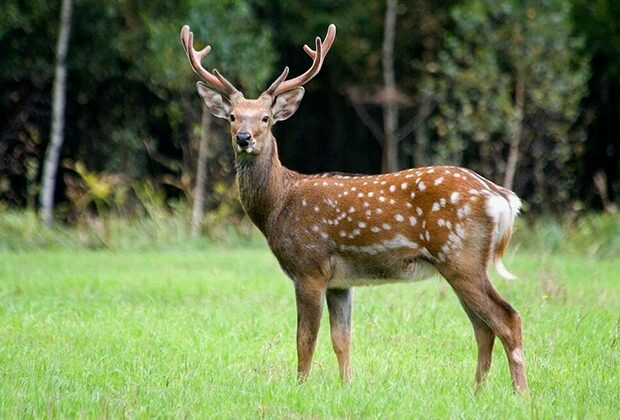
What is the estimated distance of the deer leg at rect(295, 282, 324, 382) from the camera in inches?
280

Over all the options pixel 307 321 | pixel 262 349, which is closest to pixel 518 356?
pixel 307 321

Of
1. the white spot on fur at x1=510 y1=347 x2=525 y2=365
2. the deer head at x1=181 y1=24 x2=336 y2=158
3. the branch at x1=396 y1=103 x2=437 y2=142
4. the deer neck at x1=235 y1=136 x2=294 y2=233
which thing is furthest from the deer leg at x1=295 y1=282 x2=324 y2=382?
the branch at x1=396 y1=103 x2=437 y2=142

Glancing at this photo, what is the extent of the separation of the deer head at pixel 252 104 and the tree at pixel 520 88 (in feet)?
38.5

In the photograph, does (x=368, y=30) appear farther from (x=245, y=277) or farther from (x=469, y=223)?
(x=469, y=223)

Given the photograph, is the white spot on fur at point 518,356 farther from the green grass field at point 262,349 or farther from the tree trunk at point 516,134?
the tree trunk at point 516,134

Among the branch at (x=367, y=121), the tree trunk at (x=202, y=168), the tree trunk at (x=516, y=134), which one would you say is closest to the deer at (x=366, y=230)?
the tree trunk at (x=202, y=168)

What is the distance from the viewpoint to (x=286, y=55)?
27656mm

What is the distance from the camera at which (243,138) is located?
291 inches

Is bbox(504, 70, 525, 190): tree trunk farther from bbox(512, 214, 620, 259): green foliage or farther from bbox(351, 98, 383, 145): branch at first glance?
bbox(351, 98, 383, 145): branch

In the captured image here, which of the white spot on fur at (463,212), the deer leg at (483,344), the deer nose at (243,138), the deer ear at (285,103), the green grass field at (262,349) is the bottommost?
the green grass field at (262,349)

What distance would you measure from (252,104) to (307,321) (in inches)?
60.3

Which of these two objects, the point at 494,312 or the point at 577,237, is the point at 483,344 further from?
the point at 577,237

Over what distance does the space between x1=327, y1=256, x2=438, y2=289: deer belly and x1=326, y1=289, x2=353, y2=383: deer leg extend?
0.15 meters

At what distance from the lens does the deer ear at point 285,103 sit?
7918 mm
